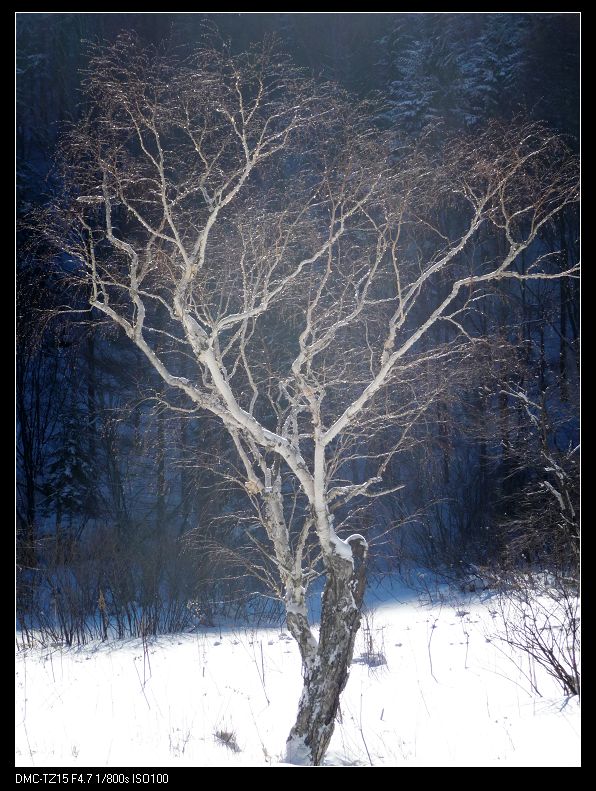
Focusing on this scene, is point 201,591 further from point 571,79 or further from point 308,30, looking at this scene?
point 571,79

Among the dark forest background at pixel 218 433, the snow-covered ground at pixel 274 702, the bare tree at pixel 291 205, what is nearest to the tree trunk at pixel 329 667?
the bare tree at pixel 291 205

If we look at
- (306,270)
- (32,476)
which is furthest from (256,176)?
(32,476)

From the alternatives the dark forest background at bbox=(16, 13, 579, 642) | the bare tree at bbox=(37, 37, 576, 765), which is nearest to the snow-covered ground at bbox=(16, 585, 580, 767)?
the bare tree at bbox=(37, 37, 576, 765)

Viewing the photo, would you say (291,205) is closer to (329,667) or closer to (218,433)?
(329,667)

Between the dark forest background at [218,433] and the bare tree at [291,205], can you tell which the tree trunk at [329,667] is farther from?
the dark forest background at [218,433]

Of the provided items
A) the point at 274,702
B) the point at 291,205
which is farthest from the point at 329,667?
the point at 291,205

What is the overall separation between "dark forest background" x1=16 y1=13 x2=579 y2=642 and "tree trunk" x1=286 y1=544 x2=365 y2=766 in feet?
5.35

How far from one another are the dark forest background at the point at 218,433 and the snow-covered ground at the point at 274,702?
1.14m

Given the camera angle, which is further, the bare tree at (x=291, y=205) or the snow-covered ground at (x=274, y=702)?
the bare tree at (x=291, y=205)

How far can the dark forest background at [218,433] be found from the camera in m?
8.55

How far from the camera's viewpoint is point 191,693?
665 centimetres

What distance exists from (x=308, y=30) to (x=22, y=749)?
9168 mm

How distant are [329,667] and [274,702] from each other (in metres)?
2.12
